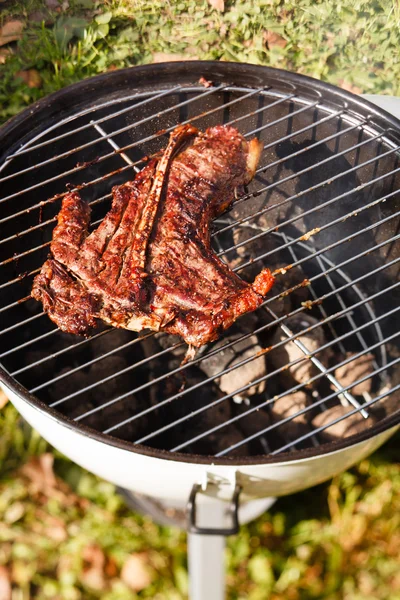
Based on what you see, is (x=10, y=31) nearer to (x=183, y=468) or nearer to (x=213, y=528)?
(x=183, y=468)

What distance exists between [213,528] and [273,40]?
4.19 m

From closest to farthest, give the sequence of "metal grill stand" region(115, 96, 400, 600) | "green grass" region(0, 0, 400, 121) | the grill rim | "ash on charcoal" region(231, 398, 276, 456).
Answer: the grill rim
"metal grill stand" region(115, 96, 400, 600)
"ash on charcoal" region(231, 398, 276, 456)
"green grass" region(0, 0, 400, 121)

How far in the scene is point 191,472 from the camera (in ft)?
8.12

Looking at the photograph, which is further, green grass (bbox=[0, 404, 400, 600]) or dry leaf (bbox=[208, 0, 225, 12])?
dry leaf (bbox=[208, 0, 225, 12])

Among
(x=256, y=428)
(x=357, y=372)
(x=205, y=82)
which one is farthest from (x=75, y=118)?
(x=357, y=372)

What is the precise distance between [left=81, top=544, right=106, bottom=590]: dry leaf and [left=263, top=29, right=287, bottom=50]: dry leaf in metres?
4.07

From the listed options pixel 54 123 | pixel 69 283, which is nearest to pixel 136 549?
pixel 69 283

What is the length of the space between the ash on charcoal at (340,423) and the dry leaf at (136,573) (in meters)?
1.24

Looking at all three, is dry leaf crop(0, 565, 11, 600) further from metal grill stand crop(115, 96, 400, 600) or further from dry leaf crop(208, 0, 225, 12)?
dry leaf crop(208, 0, 225, 12)

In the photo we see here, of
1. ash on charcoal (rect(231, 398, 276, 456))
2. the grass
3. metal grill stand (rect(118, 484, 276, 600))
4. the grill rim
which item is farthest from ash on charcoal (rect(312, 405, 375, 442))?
the grill rim

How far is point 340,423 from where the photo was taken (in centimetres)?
355

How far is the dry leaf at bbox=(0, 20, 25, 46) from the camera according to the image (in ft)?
17.6

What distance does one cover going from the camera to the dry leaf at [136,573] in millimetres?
3607

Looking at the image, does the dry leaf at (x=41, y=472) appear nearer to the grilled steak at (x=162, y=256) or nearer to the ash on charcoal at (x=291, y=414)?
the ash on charcoal at (x=291, y=414)
